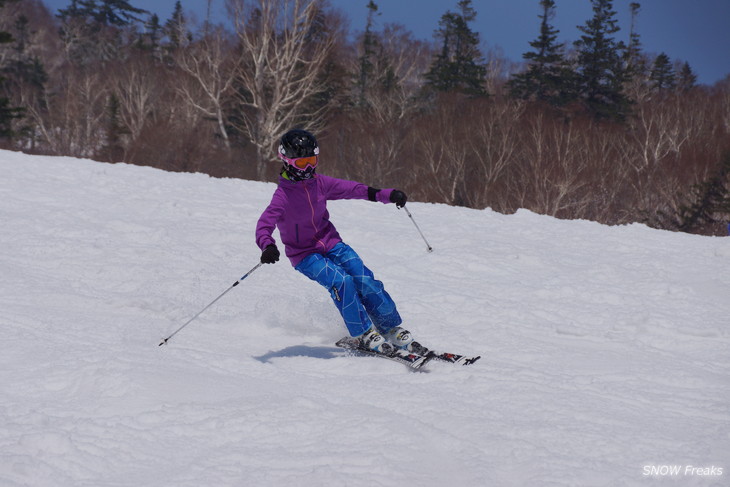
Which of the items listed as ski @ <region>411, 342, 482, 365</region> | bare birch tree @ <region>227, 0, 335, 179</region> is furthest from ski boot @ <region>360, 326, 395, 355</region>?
bare birch tree @ <region>227, 0, 335, 179</region>

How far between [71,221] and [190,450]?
19.4 ft

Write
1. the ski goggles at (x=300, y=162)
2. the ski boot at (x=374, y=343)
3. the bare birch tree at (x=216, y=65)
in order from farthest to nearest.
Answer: the bare birch tree at (x=216, y=65) < the ski goggles at (x=300, y=162) < the ski boot at (x=374, y=343)

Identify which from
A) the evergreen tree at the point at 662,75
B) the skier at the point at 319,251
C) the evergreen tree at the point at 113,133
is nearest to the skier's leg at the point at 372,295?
the skier at the point at 319,251

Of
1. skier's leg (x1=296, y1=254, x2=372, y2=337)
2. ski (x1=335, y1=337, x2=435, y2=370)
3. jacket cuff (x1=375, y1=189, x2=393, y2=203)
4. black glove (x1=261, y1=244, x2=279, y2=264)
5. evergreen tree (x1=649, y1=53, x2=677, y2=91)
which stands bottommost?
ski (x1=335, y1=337, x2=435, y2=370)

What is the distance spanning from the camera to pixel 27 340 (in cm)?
399

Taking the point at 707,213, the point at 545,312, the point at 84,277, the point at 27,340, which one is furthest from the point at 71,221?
the point at 707,213

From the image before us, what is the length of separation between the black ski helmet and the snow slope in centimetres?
149

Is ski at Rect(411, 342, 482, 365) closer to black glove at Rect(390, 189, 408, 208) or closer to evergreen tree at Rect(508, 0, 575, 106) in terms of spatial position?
black glove at Rect(390, 189, 408, 208)

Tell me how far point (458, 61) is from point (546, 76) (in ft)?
20.6

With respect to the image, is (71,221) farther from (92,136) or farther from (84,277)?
(92,136)

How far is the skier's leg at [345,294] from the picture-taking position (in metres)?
4.42

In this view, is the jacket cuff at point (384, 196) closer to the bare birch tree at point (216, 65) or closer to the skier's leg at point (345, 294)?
the skier's leg at point (345, 294)

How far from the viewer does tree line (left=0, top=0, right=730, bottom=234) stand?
26938 millimetres

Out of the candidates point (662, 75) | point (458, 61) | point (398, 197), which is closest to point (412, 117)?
point (458, 61)
